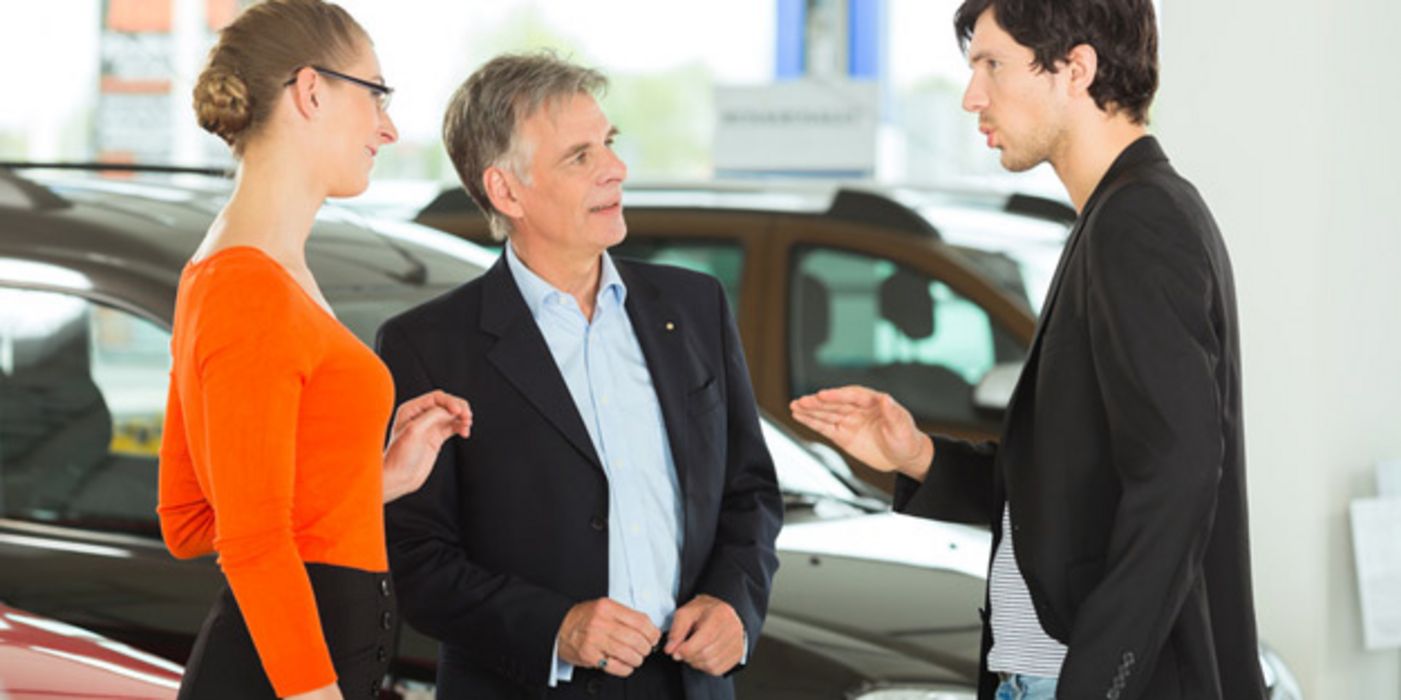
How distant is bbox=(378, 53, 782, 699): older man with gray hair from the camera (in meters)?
3.24

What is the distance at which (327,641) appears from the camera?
8.79ft

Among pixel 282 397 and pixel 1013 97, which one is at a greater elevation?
pixel 1013 97

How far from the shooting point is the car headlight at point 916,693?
372 cm

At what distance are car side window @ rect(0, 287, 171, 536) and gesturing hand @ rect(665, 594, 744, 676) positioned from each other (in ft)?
4.83

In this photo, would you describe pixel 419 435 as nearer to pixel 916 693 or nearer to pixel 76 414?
pixel 916 693

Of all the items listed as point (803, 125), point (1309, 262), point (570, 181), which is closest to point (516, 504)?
point (570, 181)

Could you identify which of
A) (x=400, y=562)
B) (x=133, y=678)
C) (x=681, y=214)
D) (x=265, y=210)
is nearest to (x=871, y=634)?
(x=400, y=562)

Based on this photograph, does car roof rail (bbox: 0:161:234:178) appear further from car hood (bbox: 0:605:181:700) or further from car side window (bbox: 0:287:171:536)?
car hood (bbox: 0:605:181:700)

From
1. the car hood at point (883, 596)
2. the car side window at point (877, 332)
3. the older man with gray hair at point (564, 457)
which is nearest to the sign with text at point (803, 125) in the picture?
the car side window at point (877, 332)

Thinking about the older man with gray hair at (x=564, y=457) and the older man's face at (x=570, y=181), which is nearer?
the older man with gray hair at (x=564, y=457)

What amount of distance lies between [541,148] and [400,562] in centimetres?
68

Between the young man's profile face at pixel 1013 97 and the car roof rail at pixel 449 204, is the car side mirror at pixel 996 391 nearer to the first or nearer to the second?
the car roof rail at pixel 449 204

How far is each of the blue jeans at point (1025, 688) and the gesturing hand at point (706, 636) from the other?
59cm

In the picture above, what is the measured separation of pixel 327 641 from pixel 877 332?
4470 mm
